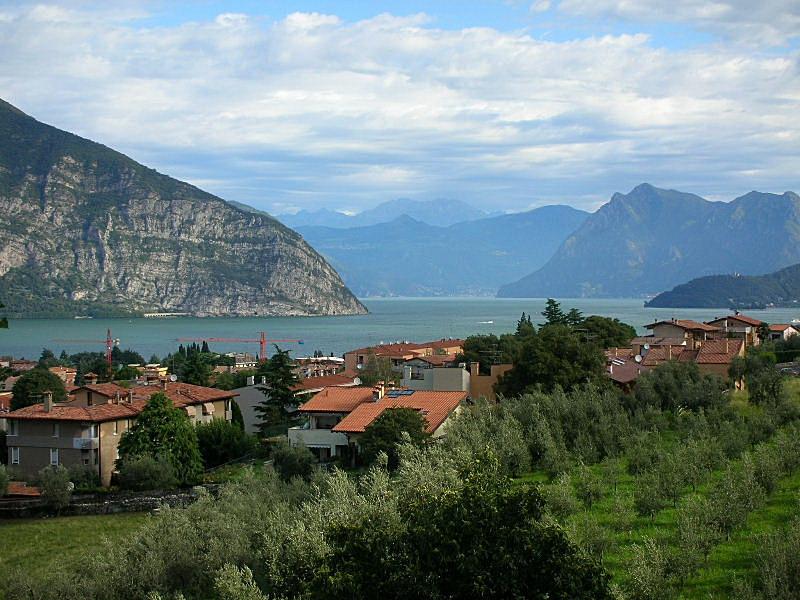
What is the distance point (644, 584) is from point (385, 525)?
12.1 ft

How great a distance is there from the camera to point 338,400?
3800 cm

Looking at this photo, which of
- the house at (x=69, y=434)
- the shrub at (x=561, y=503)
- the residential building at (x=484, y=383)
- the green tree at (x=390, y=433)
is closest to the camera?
the shrub at (x=561, y=503)

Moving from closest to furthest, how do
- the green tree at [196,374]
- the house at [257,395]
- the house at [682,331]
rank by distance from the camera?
1. the house at [257,395]
2. the green tree at [196,374]
3. the house at [682,331]

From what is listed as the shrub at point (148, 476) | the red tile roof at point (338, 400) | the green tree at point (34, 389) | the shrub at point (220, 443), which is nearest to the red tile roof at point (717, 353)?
the red tile roof at point (338, 400)

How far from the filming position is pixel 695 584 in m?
15.5

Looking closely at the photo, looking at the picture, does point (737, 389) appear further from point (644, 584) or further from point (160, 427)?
point (644, 584)

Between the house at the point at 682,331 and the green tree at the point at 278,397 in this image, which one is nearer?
the green tree at the point at 278,397

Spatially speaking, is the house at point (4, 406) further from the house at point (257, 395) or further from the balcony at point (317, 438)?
the balcony at point (317, 438)

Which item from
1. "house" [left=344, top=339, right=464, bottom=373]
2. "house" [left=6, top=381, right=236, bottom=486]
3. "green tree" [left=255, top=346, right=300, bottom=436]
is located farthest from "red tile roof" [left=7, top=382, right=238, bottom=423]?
"house" [left=344, top=339, right=464, bottom=373]

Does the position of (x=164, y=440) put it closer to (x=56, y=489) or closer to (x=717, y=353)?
(x=56, y=489)

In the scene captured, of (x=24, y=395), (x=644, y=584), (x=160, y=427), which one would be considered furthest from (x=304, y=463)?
(x=24, y=395)

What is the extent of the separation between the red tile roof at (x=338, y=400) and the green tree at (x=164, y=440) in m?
4.45

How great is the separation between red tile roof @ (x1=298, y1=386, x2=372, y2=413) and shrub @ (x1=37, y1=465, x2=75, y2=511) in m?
8.82

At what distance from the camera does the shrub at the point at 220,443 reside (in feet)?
131
